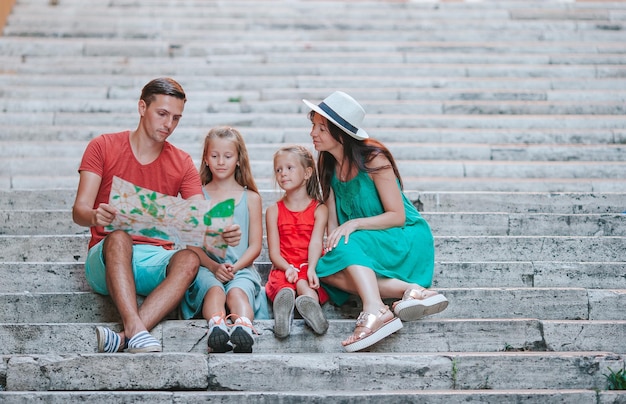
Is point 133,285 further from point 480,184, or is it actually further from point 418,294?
point 480,184

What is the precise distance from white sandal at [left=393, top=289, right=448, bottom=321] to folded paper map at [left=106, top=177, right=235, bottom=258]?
2.85 feet

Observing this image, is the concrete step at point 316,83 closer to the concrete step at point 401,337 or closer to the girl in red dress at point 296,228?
the girl in red dress at point 296,228

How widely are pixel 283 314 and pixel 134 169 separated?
3.62 feet

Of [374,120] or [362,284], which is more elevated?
[374,120]

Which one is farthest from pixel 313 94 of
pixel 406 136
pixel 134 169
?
pixel 134 169

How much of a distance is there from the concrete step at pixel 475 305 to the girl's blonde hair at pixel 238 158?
827 millimetres

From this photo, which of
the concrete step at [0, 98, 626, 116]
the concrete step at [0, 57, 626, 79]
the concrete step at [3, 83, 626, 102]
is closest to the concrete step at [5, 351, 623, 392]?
the concrete step at [0, 98, 626, 116]

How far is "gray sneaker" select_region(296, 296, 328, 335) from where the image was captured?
3.77m

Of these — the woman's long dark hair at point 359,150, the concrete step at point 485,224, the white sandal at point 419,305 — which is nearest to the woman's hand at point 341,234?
the woman's long dark hair at point 359,150

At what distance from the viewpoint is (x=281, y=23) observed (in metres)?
9.40

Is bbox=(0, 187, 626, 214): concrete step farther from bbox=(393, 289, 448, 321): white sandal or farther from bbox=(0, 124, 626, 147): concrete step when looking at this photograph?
bbox=(393, 289, 448, 321): white sandal

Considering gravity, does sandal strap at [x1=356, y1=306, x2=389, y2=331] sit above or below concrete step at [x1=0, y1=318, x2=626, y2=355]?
above

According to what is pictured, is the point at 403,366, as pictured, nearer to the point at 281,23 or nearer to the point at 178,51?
the point at 178,51

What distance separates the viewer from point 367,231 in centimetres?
414
